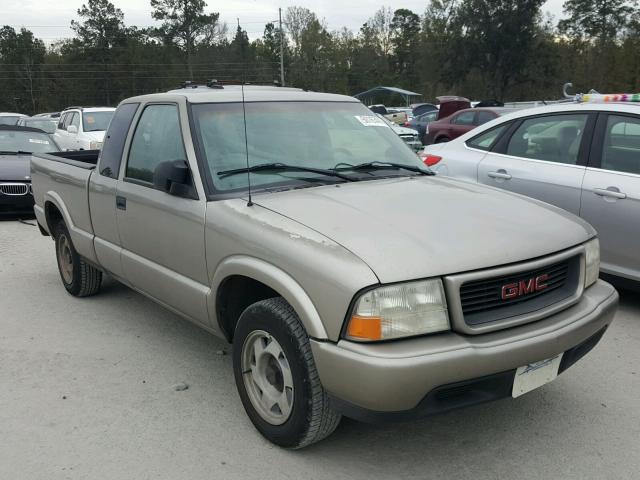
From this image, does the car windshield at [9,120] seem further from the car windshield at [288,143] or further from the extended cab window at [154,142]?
the car windshield at [288,143]

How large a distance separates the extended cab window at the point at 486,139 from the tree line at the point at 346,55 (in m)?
39.6

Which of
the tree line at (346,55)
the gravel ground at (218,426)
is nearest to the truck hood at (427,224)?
the gravel ground at (218,426)

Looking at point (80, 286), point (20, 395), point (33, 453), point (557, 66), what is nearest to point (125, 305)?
point (80, 286)

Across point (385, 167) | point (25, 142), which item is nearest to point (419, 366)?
point (385, 167)

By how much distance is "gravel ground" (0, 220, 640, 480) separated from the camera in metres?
2.93

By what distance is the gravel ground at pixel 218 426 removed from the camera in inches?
115

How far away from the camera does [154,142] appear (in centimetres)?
412

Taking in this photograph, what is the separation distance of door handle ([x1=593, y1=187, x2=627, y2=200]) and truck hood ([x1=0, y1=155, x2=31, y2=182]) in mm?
8086

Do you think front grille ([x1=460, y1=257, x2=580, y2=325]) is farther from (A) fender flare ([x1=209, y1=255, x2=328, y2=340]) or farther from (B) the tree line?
(B) the tree line

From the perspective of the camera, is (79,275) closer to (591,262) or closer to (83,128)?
(591,262)

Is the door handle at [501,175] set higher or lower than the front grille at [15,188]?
higher

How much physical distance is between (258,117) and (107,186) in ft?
4.64

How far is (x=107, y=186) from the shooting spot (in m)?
4.50

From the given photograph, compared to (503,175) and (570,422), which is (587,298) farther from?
(503,175)
